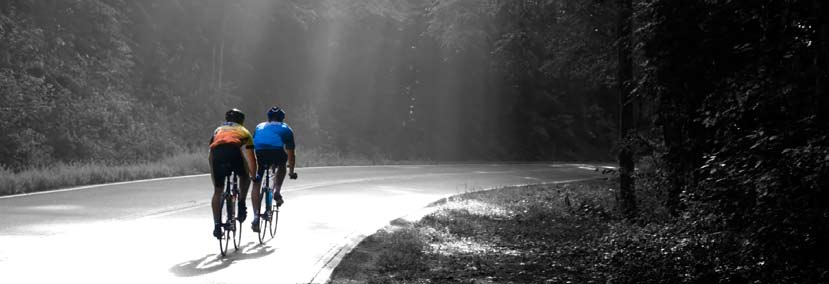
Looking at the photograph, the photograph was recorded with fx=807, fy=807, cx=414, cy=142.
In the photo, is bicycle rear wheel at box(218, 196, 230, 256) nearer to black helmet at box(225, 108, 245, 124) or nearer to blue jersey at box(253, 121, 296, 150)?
black helmet at box(225, 108, 245, 124)

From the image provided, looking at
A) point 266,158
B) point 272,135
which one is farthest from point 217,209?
point 272,135

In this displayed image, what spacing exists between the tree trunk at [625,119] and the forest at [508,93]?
0.21 feet

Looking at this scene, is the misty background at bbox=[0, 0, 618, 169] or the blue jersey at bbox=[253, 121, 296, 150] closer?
the blue jersey at bbox=[253, 121, 296, 150]

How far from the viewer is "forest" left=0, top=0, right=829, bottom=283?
7.94 metres

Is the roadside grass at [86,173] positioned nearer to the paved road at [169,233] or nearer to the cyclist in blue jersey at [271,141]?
the paved road at [169,233]

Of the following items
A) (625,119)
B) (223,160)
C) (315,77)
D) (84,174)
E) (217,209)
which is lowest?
(217,209)

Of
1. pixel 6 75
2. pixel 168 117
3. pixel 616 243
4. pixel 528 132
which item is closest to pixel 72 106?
Result: pixel 6 75

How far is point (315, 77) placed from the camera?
143 feet


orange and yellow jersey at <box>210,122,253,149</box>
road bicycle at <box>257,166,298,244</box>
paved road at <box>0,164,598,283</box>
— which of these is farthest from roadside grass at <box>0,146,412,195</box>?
orange and yellow jersey at <box>210,122,253,149</box>

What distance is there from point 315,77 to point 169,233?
105 feet

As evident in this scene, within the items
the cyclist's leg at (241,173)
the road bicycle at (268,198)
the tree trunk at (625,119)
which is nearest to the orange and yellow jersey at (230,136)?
the cyclist's leg at (241,173)

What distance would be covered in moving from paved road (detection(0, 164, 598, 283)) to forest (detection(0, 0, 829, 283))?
454 centimetres

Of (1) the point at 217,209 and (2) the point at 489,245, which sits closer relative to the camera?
(1) the point at 217,209

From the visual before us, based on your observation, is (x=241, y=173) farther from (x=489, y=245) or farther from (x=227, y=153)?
(x=489, y=245)
